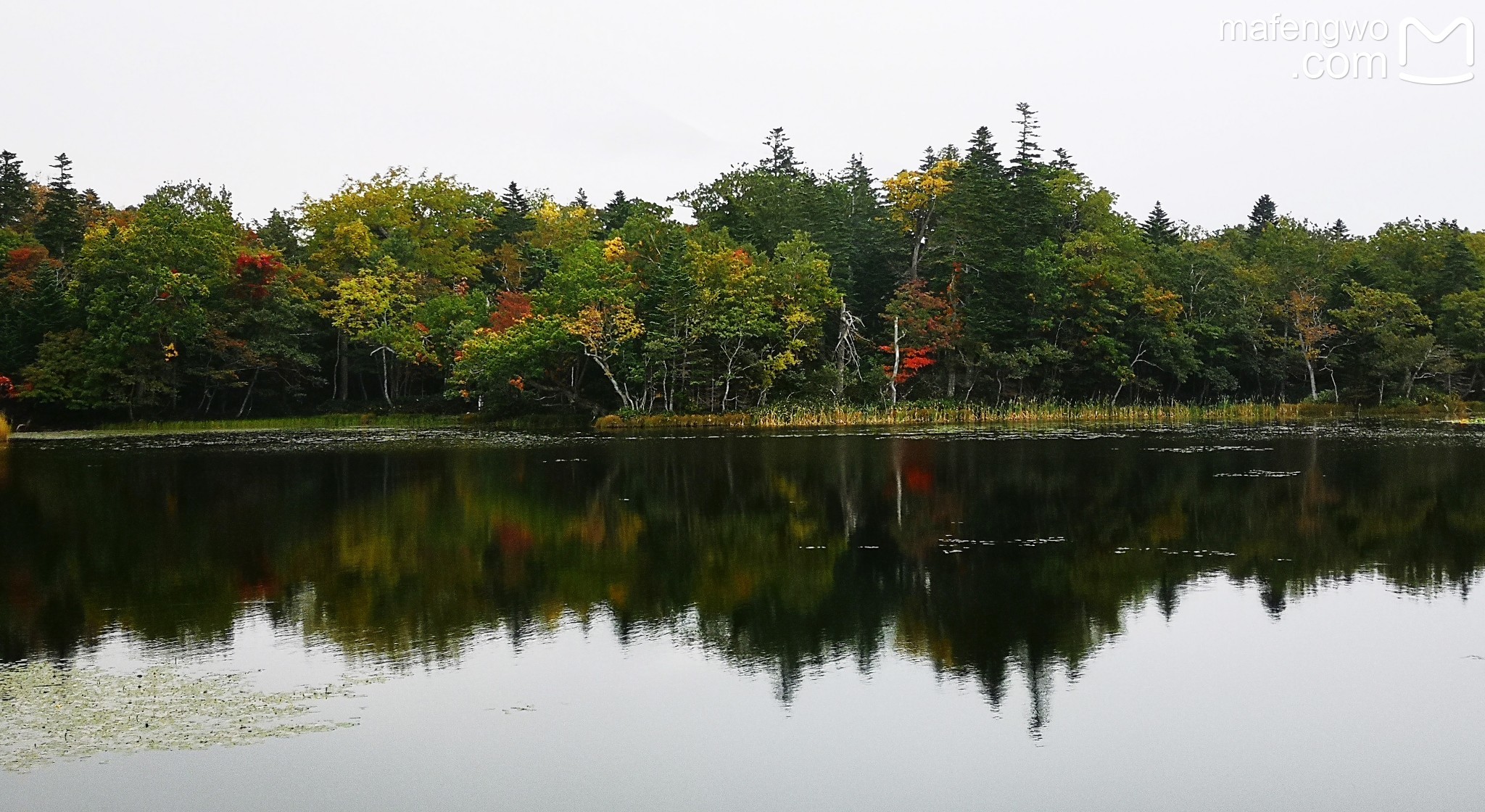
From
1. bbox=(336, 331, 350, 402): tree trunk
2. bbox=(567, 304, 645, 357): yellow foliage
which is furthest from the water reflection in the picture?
bbox=(336, 331, 350, 402): tree trunk

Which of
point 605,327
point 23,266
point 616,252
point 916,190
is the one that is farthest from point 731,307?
point 23,266

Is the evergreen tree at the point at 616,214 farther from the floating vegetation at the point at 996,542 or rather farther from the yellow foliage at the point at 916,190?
the floating vegetation at the point at 996,542

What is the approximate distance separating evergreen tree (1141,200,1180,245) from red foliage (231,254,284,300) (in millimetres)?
39160

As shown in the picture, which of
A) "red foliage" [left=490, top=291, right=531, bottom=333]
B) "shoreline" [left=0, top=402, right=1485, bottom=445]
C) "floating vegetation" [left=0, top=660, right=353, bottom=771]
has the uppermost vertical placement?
"red foliage" [left=490, top=291, right=531, bottom=333]

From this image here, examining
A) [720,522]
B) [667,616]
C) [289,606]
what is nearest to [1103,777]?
[667,616]

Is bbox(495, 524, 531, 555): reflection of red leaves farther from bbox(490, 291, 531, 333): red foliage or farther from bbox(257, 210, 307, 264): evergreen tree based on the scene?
bbox(257, 210, 307, 264): evergreen tree

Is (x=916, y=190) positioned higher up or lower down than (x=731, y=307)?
higher up

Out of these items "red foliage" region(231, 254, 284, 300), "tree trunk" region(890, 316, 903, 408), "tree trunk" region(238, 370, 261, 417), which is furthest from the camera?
"tree trunk" region(238, 370, 261, 417)

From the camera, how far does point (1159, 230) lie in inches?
2320

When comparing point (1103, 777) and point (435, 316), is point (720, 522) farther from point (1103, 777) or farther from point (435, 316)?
point (435, 316)

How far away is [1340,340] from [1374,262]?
4.94m

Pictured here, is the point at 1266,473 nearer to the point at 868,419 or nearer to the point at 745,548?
the point at 745,548

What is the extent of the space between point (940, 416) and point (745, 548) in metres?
32.1

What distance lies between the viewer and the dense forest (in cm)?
4662
